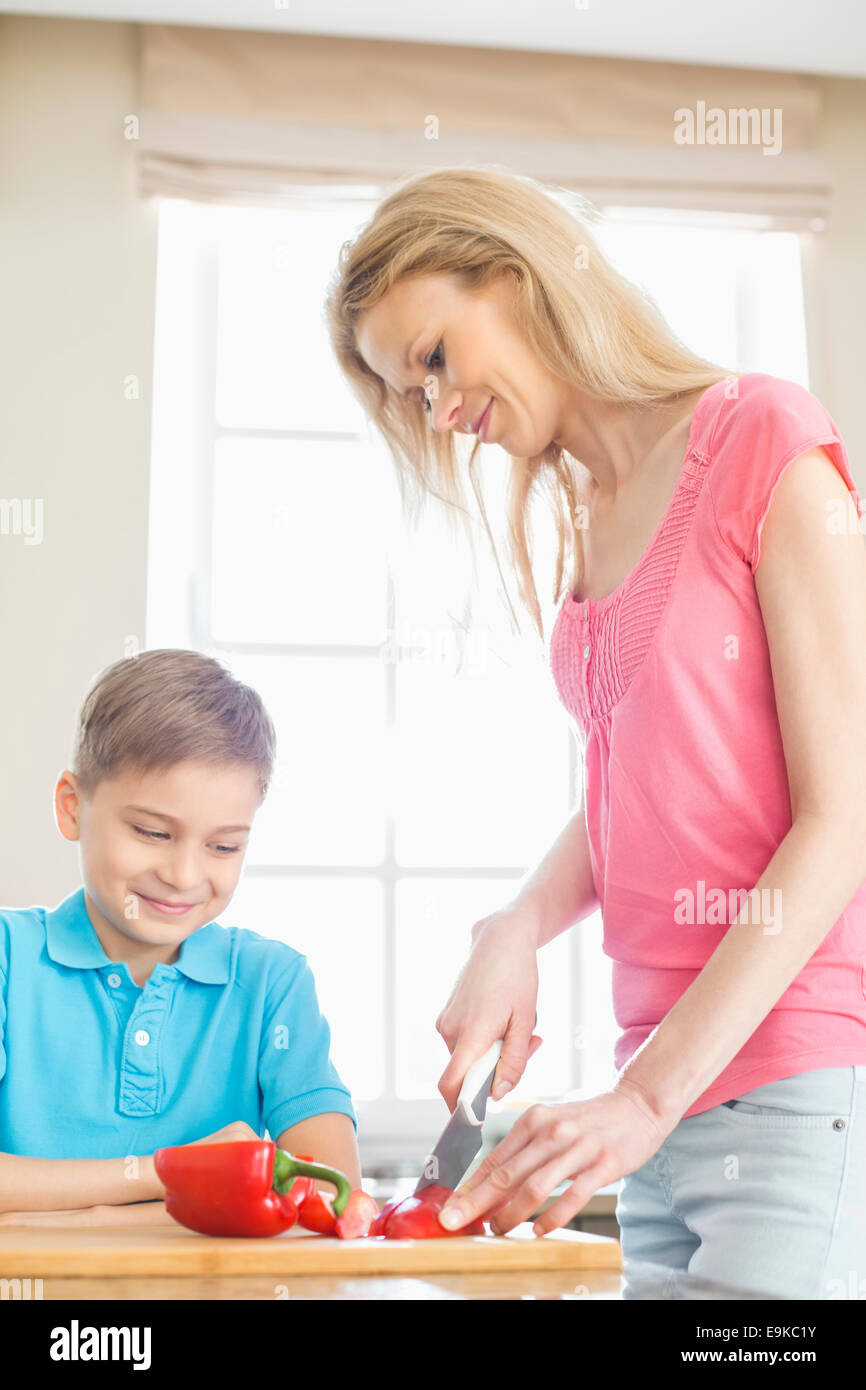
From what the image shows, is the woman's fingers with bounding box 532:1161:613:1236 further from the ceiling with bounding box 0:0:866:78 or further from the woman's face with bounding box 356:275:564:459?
the ceiling with bounding box 0:0:866:78

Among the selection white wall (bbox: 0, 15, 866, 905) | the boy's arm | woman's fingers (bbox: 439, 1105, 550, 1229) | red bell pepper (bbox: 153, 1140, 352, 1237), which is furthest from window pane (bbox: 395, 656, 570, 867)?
woman's fingers (bbox: 439, 1105, 550, 1229)

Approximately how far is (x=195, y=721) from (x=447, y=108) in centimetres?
164

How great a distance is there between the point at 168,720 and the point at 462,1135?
56 centimetres

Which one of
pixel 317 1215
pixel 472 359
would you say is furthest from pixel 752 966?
pixel 472 359

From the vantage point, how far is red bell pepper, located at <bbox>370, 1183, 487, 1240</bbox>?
782 mm

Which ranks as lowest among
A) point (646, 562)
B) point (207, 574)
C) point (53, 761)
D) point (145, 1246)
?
point (145, 1246)

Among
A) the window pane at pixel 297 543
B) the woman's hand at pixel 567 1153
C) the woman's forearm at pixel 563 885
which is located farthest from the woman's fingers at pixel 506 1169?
the window pane at pixel 297 543

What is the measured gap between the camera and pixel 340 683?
2.47 m

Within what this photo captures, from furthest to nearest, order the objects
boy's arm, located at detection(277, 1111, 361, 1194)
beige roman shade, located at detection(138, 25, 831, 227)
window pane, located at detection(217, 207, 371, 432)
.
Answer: window pane, located at detection(217, 207, 371, 432), beige roman shade, located at detection(138, 25, 831, 227), boy's arm, located at detection(277, 1111, 361, 1194)

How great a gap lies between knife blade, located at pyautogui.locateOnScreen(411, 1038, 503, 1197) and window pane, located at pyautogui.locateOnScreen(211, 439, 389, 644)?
5.26 ft
